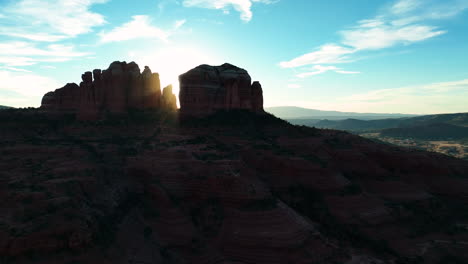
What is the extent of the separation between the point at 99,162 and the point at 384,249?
128 feet

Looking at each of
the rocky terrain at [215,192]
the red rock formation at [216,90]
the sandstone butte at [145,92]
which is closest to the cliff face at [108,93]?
the sandstone butte at [145,92]

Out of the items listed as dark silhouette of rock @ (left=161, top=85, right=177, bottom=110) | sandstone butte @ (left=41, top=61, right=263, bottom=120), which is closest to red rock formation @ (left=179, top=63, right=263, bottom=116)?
sandstone butte @ (left=41, top=61, right=263, bottom=120)

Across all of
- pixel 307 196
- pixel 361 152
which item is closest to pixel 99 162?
pixel 307 196

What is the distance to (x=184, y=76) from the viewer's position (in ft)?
184

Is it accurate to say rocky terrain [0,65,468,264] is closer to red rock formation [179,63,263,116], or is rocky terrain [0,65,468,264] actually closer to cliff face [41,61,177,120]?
red rock formation [179,63,263,116]

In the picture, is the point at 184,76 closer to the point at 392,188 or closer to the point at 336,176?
the point at 336,176

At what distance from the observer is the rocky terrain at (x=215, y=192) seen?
1162 inches

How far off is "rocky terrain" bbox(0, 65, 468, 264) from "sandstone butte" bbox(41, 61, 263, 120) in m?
0.53

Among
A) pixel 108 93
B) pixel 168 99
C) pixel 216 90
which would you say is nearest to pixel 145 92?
pixel 168 99

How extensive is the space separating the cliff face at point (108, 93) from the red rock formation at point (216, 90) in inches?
383

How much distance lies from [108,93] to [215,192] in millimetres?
35518

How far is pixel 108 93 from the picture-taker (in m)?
59.4

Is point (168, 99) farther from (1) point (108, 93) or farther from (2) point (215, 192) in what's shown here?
(2) point (215, 192)

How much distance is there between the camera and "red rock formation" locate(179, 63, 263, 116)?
5631 centimetres
